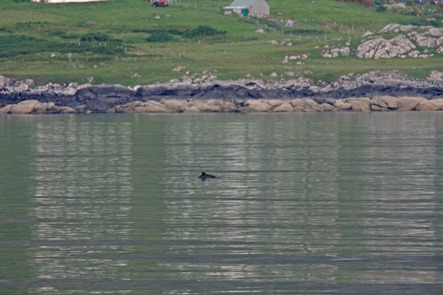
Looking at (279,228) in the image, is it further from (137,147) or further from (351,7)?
(351,7)

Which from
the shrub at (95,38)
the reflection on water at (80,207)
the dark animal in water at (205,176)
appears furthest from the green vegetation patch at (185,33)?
the dark animal in water at (205,176)

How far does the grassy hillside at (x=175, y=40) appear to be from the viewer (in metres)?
107

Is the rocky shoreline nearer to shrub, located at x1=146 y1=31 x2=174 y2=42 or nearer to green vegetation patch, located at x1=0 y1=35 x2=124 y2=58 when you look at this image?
green vegetation patch, located at x1=0 y1=35 x2=124 y2=58

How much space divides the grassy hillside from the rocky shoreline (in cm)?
356

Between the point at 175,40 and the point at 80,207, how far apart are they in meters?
104

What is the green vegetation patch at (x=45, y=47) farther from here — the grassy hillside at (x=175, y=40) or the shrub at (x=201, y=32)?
the shrub at (x=201, y=32)

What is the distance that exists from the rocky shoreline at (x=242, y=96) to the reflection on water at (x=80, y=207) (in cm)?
4172

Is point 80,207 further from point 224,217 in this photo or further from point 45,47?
point 45,47

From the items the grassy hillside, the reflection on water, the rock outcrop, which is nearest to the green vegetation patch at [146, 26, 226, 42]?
the grassy hillside

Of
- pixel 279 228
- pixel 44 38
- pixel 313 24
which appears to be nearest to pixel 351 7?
pixel 313 24

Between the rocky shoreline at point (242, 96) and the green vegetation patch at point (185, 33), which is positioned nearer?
the rocky shoreline at point (242, 96)

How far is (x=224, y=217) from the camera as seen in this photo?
26250 millimetres

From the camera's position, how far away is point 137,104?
9656 centimetres

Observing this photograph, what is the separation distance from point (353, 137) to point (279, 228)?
3177 centimetres
